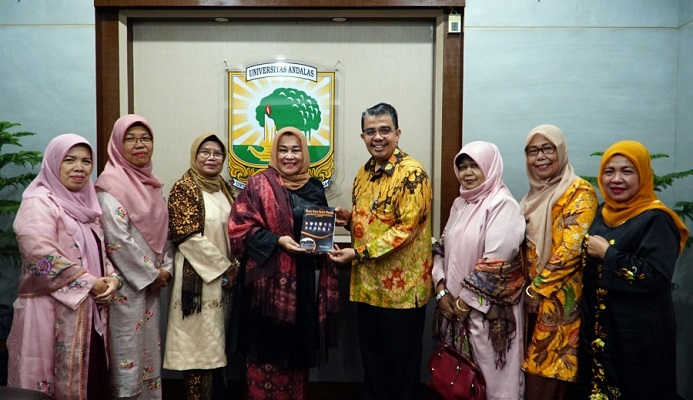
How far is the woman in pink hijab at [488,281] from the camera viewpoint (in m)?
2.33

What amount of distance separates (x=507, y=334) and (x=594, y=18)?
2011 mm

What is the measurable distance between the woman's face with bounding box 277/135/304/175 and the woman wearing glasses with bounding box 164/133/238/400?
35 cm

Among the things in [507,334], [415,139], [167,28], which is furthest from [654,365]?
[167,28]

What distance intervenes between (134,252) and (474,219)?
1.56 meters

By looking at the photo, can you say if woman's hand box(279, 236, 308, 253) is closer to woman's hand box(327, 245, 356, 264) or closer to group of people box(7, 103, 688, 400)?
group of people box(7, 103, 688, 400)

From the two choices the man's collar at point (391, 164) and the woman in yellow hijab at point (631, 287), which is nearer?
the woman in yellow hijab at point (631, 287)

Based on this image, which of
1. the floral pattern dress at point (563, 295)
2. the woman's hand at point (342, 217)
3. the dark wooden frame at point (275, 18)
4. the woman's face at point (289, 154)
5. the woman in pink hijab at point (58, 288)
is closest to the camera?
the woman in pink hijab at point (58, 288)

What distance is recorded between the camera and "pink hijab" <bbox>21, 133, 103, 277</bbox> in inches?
87.6

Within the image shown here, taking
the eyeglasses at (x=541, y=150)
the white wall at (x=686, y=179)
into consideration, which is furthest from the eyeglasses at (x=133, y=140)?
the white wall at (x=686, y=179)

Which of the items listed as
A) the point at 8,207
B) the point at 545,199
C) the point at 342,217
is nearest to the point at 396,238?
the point at 342,217

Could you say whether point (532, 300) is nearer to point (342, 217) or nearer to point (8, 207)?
point (342, 217)

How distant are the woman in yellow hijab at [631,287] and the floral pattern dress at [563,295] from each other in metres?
0.07

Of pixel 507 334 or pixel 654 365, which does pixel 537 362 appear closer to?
pixel 507 334

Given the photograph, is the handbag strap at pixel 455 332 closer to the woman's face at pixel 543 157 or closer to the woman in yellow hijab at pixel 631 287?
the woman in yellow hijab at pixel 631 287
